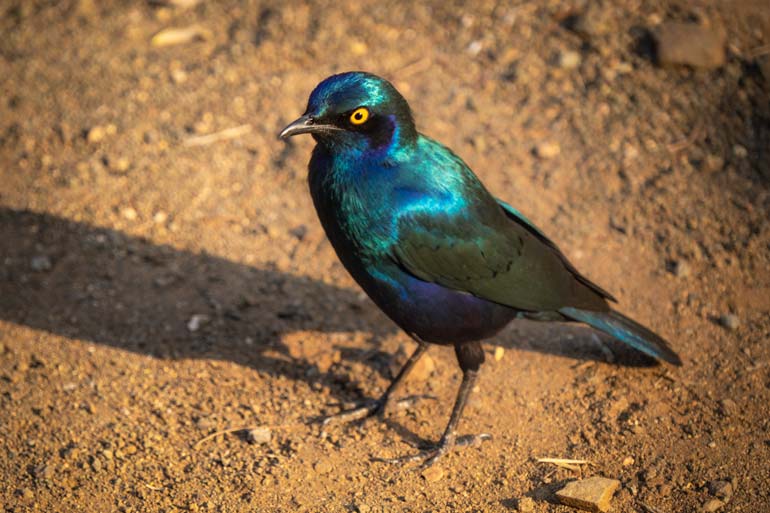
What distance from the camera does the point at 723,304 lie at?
5832mm

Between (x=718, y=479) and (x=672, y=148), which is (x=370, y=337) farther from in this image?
(x=672, y=148)

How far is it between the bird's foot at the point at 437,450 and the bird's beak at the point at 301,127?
1864mm

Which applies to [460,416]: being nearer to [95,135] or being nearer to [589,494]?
[589,494]

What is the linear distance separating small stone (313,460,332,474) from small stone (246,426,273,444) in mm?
359

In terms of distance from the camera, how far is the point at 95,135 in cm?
705

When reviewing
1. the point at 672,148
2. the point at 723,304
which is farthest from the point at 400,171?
the point at 672,148

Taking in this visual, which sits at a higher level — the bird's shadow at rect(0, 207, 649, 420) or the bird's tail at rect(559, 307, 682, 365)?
the bird's tail at rect(559, 307, 682, 365)

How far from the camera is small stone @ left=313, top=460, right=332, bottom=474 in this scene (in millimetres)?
4855

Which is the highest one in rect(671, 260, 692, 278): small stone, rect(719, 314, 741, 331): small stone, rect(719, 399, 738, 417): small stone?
rect(671, 260, 692, 278): small stone

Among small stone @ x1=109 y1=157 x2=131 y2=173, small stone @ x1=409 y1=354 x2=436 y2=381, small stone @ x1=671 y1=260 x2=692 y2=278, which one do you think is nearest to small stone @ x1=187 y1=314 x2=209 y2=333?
small stone @ x1=409 y1=354 x2=436 y2=381

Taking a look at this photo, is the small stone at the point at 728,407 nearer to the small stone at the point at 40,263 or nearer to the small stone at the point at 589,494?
the small stone at the point at 589,494

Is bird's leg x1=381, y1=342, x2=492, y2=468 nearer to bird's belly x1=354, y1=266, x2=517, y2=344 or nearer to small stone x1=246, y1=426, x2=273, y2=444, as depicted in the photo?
bird's belly x1=354, y1=266, x2=517, y2=344

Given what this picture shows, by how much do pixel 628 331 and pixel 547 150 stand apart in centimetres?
213

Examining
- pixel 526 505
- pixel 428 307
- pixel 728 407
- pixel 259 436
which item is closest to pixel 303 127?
pixel 428 307
